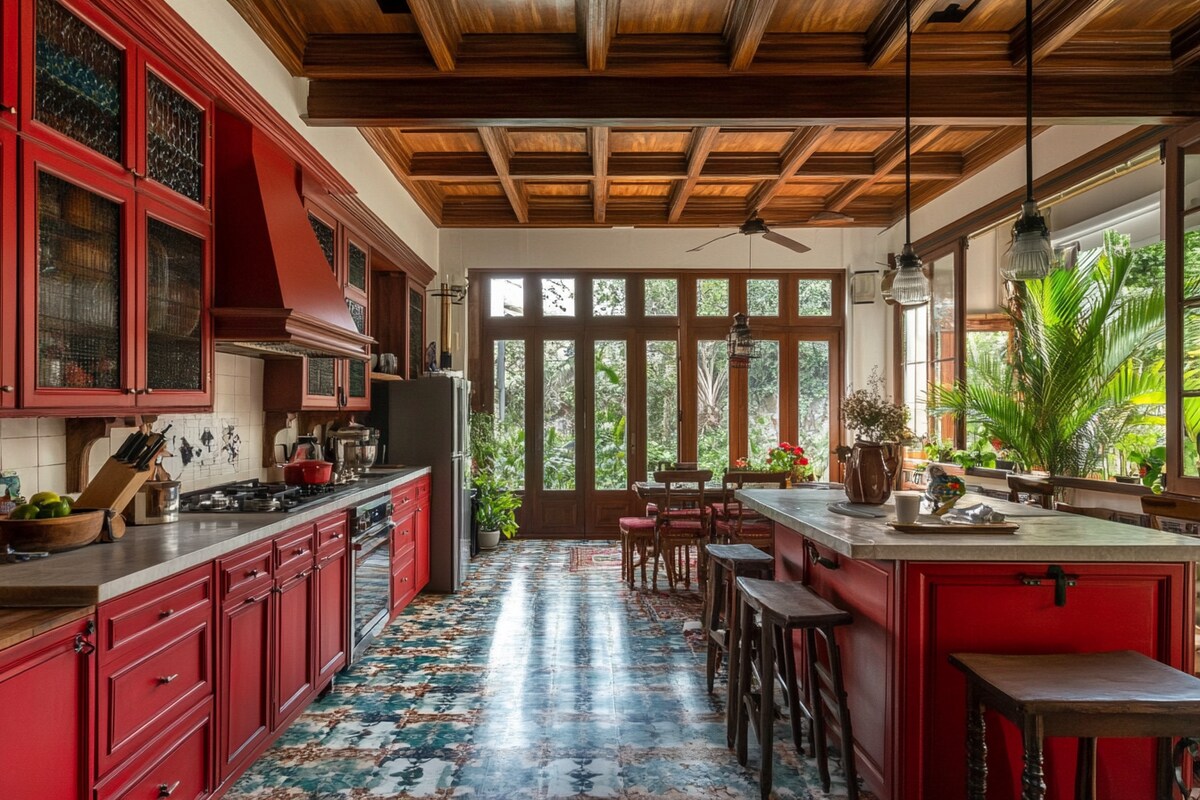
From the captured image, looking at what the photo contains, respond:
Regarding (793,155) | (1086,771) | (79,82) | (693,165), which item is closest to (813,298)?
(793,155)

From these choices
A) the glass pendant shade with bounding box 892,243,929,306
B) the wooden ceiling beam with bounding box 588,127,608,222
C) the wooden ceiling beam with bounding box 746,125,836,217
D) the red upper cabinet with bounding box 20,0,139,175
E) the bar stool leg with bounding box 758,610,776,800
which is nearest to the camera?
the red upper cabinet with bounding box 20,0,139,175

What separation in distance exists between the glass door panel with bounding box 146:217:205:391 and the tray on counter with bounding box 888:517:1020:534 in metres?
2.75

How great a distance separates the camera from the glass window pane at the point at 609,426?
7.64 meters

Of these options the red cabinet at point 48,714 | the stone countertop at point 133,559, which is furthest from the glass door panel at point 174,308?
the red cabinet at point 48,714

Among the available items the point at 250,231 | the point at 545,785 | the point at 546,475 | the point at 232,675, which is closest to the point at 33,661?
the point at 232,675

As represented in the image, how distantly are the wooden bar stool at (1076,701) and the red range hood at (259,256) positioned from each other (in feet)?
9.42

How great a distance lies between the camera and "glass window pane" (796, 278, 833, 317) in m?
7.79

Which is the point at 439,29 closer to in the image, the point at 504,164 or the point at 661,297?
the point at 504,164

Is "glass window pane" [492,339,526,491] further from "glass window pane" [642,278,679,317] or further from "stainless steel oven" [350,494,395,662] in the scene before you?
"stainless steel oven" [350,494,395,662]

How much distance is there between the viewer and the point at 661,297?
7723 mm

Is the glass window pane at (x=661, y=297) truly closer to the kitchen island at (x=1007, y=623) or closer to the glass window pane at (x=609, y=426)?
the glass window pane at (x=609, y=426)

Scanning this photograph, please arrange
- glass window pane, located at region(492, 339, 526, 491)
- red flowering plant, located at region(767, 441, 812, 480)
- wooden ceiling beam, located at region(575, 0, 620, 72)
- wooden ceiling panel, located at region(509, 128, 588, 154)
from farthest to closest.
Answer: glass window pane, located at region(492, 339, 526, 491), red flowering plant, located at region(767, 441, 812, 480), wooden ceiling panel, located at region(509, 128, 588, 154), wooden ceiling beam, located at region(575, 0, 620, 72)

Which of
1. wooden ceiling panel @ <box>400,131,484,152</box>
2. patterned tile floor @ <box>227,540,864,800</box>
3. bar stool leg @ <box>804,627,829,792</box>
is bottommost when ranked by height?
patterned tile floor @ <box>227,540,864,800</box>

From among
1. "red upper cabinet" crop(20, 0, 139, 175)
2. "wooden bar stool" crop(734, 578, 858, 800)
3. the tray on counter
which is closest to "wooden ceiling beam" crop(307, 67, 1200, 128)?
"red upper cabinet" crop(20, 0, 139, 175)
